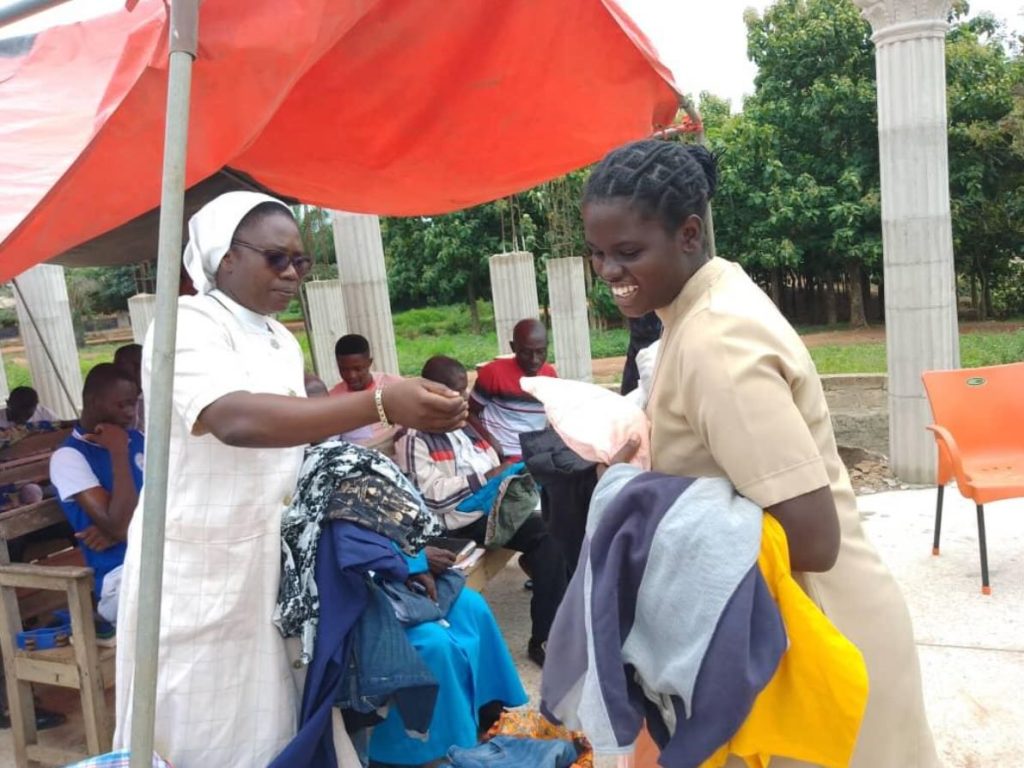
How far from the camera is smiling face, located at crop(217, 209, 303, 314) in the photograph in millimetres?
1956

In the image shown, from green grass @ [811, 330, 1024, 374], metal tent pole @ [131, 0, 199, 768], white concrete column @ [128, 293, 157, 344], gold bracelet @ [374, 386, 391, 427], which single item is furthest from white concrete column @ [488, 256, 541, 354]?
metal tent pole @ [131, 0, 199, 768]

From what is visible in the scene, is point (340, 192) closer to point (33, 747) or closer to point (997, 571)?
point (33, 747)

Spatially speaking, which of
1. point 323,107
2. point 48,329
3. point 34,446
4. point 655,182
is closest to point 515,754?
point 655,182

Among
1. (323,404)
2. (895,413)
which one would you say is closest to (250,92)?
(323,404)

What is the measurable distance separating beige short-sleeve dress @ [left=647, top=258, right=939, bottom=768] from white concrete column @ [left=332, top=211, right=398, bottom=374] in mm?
5317

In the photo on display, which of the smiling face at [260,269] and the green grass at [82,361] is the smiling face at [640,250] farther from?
the green grass at [82,361]

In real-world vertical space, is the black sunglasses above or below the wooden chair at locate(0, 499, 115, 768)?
above

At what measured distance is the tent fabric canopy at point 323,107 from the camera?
7.05 ft

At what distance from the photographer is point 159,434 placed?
55.4 inches

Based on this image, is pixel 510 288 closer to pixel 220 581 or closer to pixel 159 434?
pixel 220 581

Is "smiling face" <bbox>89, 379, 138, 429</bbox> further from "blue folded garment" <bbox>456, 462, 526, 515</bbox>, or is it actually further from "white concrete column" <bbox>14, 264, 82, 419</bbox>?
"white concrete column" <bbox>14, 264, 82, 419</bbox>

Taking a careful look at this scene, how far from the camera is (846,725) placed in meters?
1.23

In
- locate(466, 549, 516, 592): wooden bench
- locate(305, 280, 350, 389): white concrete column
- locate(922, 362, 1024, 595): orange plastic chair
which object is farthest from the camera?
locate(305, 280, 350, 389): white concrete column

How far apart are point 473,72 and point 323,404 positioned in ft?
7.95
